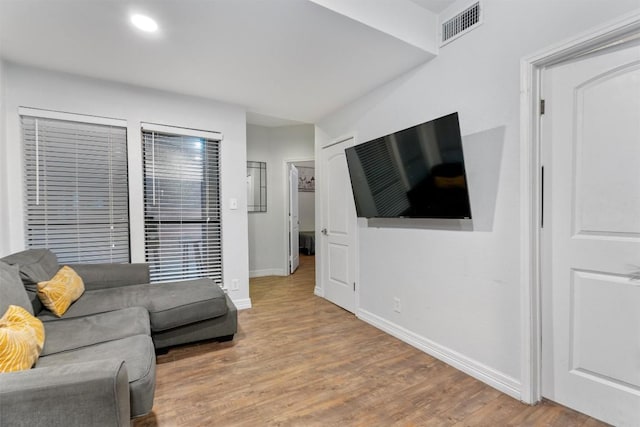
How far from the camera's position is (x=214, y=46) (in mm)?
2160

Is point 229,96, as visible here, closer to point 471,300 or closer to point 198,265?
point 198,265

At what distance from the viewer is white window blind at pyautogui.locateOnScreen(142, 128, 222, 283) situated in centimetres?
308

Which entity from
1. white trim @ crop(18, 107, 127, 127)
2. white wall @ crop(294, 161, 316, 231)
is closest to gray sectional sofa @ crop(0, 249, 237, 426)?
white trim @ crop(18, 107, 127, 127)

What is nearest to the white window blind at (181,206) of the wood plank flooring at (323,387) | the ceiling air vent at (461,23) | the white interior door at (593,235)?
the wood plank flooring at (323,387)

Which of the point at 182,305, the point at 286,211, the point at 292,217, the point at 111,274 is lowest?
the point at 182,305

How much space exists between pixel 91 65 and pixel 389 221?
2.96m

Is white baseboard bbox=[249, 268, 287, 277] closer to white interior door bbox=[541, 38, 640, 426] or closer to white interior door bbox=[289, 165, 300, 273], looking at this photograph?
white interior door bbox=[289, 165, 300, 273]

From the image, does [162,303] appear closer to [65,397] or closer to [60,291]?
[60,291]

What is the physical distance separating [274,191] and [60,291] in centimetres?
348

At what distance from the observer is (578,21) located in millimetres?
1527

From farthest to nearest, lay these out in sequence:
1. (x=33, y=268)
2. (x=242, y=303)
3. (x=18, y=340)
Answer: (x=242, y=303) < (x=33, y=268) < (x=18, y=340)

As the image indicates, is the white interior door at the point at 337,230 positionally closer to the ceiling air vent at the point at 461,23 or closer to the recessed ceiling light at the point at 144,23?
the ceiling air vent at the point at 461,23

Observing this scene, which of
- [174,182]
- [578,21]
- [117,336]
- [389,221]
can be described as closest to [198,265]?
[174,182]

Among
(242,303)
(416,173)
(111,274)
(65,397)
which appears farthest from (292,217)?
(65,397)
